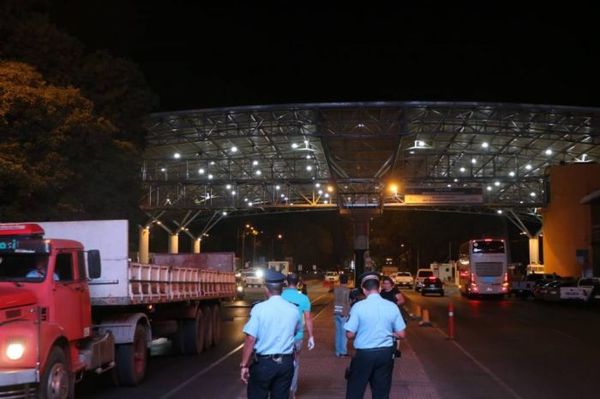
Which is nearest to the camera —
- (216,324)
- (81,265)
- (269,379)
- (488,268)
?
(269,379)

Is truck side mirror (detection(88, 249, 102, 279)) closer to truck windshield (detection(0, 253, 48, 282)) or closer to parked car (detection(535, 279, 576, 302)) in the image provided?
truck windshield (detection(0, 253, 48, 282))

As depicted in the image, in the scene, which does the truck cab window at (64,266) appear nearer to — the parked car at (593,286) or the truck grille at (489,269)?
the parked car at (593,286)

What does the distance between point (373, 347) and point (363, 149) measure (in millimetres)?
45470

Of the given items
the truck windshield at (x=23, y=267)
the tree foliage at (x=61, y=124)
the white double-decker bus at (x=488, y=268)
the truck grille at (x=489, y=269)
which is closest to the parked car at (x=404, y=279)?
the white double-decker bus at (x=488, y=268)

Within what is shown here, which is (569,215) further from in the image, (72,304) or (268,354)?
(268,354)

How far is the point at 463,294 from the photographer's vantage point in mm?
54656

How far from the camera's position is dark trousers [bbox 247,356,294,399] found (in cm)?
676

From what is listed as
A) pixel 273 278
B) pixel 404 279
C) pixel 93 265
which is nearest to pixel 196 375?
pixel 93 265

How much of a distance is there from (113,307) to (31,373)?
4.00m

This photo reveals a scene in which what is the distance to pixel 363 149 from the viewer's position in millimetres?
52406

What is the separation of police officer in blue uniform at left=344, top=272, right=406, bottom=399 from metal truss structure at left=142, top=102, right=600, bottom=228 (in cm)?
3692

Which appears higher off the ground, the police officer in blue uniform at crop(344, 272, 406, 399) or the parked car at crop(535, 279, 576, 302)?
the police officer in blue uniform at crop(344, 272, 406, 399)

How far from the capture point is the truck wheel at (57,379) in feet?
30.0

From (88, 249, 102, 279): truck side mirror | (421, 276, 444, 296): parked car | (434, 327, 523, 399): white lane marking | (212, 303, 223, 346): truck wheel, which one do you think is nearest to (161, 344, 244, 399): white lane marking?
(212, 303, 223, 346): truck wheel
